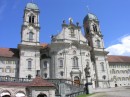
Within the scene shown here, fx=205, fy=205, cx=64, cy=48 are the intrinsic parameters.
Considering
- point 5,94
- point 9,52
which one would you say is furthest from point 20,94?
point 9,52

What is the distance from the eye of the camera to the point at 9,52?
5981 centimetres

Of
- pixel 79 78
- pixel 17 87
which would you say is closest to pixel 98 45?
pixel 79 78

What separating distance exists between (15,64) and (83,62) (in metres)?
19.3

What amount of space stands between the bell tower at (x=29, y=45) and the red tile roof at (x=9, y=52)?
3350 millimetres

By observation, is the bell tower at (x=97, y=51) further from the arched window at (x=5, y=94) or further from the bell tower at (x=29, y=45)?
the arched window at (x=5, y=94)

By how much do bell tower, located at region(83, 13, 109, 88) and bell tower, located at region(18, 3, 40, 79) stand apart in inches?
734

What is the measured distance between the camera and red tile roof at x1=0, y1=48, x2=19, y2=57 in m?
58.0

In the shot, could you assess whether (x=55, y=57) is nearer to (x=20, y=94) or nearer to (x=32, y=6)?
(x=32, y=6)

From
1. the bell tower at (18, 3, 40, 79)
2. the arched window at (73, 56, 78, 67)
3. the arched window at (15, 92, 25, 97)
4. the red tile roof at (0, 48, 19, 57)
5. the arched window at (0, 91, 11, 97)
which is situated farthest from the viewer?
the arched window at (73, 56, 78, 67)

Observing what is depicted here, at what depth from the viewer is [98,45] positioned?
226 ft

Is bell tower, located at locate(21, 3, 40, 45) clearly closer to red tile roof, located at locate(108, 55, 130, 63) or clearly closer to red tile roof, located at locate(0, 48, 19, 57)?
red tile roof, located at locate(0, 48, 19, 57)

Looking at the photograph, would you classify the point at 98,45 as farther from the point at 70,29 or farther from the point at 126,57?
the point at 126,57

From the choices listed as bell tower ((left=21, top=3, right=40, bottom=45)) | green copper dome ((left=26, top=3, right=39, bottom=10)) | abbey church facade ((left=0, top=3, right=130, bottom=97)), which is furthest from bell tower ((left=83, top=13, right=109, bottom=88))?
green copper dome ((left=26, top=3, right=39, bottom=10))

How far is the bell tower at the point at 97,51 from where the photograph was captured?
64.6m
